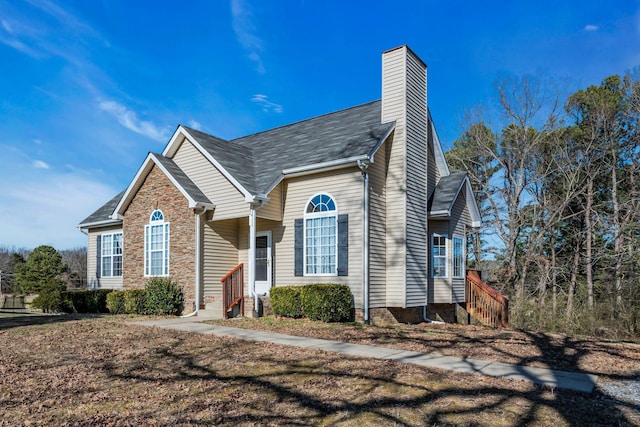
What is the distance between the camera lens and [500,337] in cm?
996

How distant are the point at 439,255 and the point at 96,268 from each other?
1350cm

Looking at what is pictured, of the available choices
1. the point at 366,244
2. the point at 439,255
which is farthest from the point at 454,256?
the point at 366,244

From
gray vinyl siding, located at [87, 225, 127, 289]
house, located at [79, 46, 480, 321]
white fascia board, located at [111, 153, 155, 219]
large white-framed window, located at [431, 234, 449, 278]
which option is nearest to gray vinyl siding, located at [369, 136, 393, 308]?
house, located at [79, 46, 480, 321]

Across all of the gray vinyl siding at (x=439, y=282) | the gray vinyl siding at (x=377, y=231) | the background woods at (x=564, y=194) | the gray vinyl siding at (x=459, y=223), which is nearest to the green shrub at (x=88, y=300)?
the gray vinyl siding at (x=377, y=231)

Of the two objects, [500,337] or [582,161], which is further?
[582,161]

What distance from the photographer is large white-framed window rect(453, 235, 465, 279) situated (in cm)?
1562

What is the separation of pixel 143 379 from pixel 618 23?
23.8 m

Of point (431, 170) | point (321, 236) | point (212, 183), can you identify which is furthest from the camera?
point (431, 170)

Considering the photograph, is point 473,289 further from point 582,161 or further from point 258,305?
point 582,161

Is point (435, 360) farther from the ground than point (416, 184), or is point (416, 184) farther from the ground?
point (416, 184)

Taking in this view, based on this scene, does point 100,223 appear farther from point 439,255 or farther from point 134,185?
point 439,255

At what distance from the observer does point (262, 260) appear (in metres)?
15.1

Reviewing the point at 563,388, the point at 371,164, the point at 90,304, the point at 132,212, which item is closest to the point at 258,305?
the point at 371,164

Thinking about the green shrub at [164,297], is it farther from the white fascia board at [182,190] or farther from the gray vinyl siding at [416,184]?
the gray vinyl siding at [416,184]
